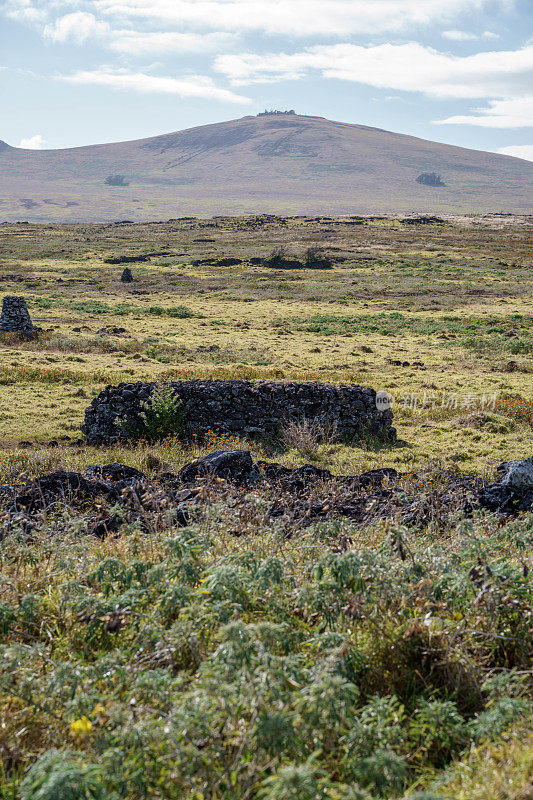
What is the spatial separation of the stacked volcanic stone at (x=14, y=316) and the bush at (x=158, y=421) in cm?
1422

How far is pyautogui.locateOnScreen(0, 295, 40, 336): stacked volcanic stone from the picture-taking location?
2356cm

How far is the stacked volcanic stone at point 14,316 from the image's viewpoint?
2356 cm

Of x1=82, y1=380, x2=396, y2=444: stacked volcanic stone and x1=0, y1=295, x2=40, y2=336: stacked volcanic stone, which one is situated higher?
x1=0, y1=295, x2=40, y2=336: stacked volcanic stone

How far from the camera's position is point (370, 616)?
3.40 meters

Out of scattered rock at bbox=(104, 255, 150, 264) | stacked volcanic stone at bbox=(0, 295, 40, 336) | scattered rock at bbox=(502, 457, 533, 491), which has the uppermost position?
scattered rock at bbox=(104, 255, 150, 264)

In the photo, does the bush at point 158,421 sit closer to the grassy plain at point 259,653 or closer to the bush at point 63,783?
the grassy plain at point 259,653

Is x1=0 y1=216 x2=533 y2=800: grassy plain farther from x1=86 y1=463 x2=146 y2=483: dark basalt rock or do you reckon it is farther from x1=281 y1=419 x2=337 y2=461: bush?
x1=86 y1=463 x2=146 y2=483: dark basalt rock

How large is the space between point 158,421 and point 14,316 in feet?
50.1

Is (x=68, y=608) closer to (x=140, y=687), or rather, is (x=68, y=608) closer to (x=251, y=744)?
(x=140, y=687)

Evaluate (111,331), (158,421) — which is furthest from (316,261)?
(158,421)

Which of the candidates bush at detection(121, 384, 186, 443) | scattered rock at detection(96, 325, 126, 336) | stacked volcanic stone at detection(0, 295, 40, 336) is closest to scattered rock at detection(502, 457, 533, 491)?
bush at detection(121, 384, 186, 443)

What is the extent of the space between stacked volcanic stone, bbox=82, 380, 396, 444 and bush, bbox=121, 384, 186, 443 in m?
0.22

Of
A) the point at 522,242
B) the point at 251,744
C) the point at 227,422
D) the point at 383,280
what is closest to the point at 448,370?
the point at 227,422

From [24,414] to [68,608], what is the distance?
11.3 metres
